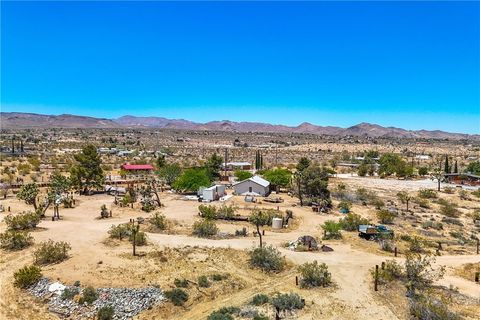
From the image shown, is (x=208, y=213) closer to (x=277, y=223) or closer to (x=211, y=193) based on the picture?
(x=277, y=223)

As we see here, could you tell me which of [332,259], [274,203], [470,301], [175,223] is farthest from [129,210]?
[470,301]

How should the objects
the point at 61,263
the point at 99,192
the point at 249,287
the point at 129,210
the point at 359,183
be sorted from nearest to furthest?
1. the point at 249,287
2. the point at 61,263
3. the point at 129,210
4. the point at 99,192
5. the point at 359,183

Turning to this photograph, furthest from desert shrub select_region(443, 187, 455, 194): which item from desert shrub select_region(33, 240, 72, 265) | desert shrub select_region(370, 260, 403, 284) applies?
desert shrub select_region(33, 240, 72, 265)

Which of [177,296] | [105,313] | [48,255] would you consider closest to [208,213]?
[48,255]

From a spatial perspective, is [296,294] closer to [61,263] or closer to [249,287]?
[249,287]

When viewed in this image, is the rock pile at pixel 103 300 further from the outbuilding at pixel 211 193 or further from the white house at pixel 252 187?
the white house at pixel 252 187

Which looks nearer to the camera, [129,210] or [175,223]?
[175,223]

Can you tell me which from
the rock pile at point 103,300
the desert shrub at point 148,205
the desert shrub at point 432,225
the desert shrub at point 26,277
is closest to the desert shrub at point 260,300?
the rock pile at point 103,300
